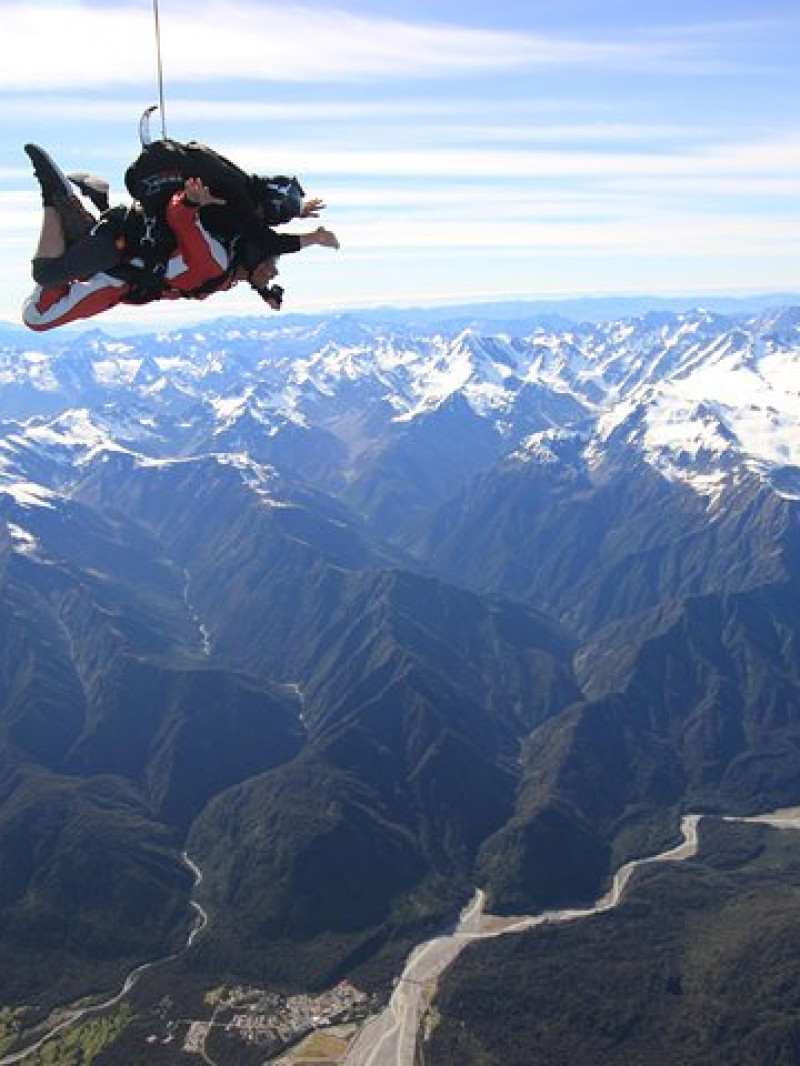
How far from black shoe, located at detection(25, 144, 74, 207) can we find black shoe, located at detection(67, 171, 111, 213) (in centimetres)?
60

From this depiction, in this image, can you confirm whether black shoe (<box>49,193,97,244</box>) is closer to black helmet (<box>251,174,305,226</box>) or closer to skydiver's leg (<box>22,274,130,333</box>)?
skydiver's leg (<box>22,274,130,333</box>)

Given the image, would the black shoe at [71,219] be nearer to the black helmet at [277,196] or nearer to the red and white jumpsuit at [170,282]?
the red and white jumpsuit at [170,282]

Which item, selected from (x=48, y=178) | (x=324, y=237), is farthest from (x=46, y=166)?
(x=324, y=237)

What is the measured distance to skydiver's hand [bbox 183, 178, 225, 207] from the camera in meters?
16.2

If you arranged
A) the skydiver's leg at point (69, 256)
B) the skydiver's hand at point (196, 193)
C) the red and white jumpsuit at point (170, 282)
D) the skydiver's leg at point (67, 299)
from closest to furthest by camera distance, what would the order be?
the skydiver's hand at point (196, 193) → the skydiver's leg at point (69, 256) → the red and white jumpsuit at point (170, 282) → the skydiver's leg at point (67, 299)

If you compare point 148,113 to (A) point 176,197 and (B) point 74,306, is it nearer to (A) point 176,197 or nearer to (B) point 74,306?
(A) point 176,197

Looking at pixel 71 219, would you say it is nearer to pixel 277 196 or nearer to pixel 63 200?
pixel 63 200

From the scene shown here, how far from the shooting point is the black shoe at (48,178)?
1645cm

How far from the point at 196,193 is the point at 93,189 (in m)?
2.48

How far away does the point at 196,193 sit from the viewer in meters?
16.2

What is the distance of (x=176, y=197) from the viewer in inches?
654

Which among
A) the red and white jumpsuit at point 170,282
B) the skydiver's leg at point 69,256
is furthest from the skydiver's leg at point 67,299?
the skydiver's leg at point 69,256

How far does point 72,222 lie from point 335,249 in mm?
→ 4523

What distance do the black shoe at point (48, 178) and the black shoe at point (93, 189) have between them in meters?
0.60
